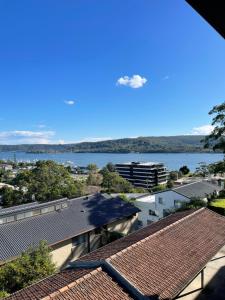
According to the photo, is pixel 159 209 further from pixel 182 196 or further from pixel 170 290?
pixel 170 290

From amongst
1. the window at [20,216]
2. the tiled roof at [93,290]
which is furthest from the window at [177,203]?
the tiled roof at [93,290]

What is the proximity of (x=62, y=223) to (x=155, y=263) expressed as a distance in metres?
13.8

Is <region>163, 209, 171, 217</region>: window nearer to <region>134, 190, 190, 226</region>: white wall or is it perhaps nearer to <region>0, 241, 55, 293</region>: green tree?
<region>134, 190, 190, 226</region>: white wall

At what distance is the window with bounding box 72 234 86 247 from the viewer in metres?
25.5

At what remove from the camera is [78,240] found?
85.0ft

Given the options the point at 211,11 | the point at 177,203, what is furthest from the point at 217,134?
the point at 211,11

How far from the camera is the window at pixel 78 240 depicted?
83.5ft

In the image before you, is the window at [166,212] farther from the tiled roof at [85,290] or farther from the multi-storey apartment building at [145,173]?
the multi-storey apartment building at [145,173]

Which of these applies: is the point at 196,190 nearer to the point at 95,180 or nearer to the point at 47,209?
the point at 47,209

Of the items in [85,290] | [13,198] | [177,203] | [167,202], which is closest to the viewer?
[85,290]

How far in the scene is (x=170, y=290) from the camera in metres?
12.3

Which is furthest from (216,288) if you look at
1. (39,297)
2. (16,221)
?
(16,221)

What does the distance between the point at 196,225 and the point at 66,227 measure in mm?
11348

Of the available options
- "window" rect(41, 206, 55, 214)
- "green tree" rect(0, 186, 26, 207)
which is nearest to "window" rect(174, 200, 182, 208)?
"window" rect(41, 206, 55, 214)
